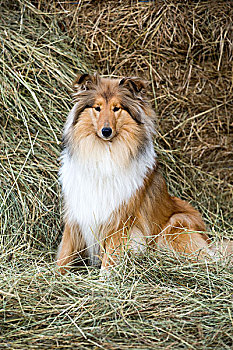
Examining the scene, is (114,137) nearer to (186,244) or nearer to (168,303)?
(186,244)

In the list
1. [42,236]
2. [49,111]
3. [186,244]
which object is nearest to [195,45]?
[49,111]

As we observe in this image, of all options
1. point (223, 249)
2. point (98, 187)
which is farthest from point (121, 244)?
point (223, 249)

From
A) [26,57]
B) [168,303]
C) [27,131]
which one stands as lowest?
[168,303]

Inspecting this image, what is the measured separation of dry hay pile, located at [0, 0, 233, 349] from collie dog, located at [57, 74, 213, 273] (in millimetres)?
268

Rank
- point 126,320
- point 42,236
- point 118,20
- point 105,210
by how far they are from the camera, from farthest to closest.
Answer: point 118,20 → point 42,236 → point 105,210 → point 126,320

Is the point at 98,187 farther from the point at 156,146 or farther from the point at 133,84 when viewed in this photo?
the point at 156,146

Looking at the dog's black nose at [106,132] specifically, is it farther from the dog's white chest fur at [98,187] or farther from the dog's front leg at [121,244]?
the dog's front leg at [121,244]

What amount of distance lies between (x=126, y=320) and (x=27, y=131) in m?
2.33

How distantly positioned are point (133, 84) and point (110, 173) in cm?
76

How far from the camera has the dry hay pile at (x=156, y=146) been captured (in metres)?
2.81

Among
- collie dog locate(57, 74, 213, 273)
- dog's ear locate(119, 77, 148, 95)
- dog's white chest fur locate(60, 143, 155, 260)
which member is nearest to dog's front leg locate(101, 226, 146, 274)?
collie dog locate(57, 74, 213, 273)

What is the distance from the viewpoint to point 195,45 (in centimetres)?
516

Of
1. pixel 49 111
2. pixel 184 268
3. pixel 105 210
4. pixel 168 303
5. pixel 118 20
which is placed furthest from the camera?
pixel 118 20

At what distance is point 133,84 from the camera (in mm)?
3814
